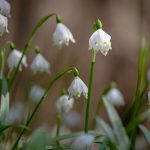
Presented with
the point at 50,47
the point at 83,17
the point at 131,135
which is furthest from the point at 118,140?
the point at 83,17

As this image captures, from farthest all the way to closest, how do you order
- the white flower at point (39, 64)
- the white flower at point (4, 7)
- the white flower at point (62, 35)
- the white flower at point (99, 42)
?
the white flower at point (39, 64), the white flower at point (62, 35), the white flower at point (4, 7), the white flower at point (99, 42)

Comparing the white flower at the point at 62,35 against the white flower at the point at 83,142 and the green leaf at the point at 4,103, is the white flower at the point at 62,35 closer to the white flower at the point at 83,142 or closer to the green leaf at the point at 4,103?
Result: the green leaf at the point at 4,103

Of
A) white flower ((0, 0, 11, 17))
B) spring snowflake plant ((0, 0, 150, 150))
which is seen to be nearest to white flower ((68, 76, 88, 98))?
spring snowflake plant ((0, 0, 150, 150))

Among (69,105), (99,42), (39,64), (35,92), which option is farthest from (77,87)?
(35,92)

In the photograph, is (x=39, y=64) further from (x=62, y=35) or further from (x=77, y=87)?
(x=77, y=87)

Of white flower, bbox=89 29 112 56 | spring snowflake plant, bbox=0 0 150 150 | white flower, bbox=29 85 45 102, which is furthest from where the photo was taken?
white flower, bbox=29 85 45 102

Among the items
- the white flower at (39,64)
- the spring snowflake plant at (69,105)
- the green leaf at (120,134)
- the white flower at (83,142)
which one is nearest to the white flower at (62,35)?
the spring snowflake plant at (69,105)

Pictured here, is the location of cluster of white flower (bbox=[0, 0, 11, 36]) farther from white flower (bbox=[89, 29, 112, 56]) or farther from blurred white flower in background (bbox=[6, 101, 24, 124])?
blurred white flower in background (bbox=[6, 101, 24, 124])
